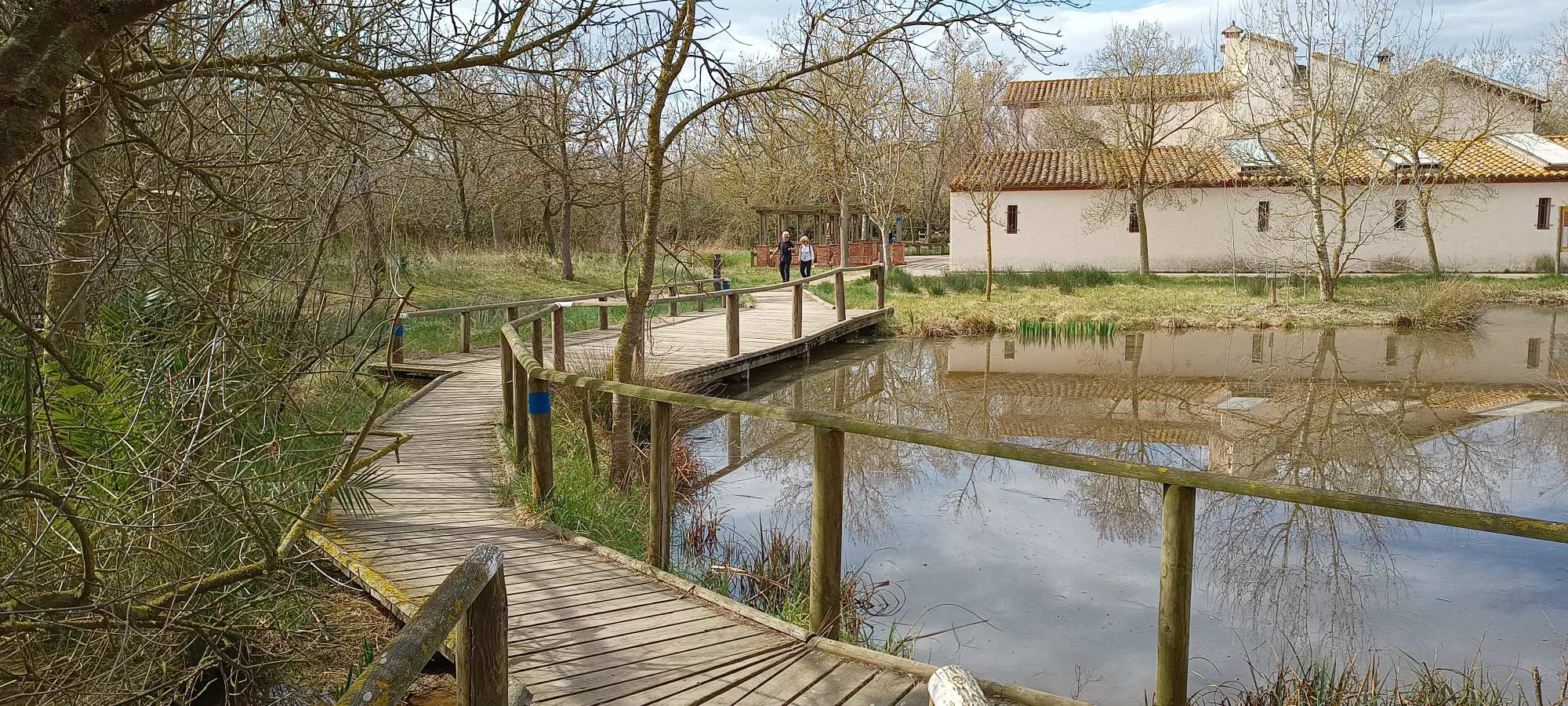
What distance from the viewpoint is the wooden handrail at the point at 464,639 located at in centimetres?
186

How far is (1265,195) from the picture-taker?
28.8 m

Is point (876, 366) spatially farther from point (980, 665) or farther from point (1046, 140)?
point (1046, 140)

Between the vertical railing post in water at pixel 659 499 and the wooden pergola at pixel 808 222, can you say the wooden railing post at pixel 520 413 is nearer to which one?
the vertical railing post in water at pixel 659 499

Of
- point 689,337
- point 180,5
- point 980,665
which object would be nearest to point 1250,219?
point 689,337

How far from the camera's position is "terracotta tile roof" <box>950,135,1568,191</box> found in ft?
90.1

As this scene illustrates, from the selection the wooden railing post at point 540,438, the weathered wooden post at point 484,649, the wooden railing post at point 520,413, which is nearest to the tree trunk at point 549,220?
the wooden railing post at point 520,413

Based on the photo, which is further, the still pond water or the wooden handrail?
the still pond water

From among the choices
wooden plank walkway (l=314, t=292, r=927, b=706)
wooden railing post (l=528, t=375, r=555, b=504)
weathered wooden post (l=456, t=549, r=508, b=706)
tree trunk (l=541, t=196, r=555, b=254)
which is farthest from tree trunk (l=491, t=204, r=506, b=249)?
weathered wooden post (l=456, t=549, r=508, b=706)

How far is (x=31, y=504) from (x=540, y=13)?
2.98m

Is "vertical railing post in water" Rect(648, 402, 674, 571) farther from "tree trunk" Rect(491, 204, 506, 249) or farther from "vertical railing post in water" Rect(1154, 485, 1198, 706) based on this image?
"tree trunk" Rect(491, 204, 506, 249)

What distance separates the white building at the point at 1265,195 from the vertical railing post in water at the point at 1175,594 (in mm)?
22685

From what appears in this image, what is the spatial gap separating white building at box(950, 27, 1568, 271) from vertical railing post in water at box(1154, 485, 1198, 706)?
2268cm

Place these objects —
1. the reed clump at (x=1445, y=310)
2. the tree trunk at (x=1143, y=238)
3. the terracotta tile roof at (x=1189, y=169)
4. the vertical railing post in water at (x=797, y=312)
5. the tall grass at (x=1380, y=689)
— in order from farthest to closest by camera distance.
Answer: the tree trunk at (x=1143, y=238) → the terracotta tile roof at (x=1189, y=169) → the reed clump at (x=1445, y=310) → the vertical railing post in water at (x=797, y=312) → the tall grass at (x=1380, y=689)

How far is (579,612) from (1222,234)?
28097 millimetres
